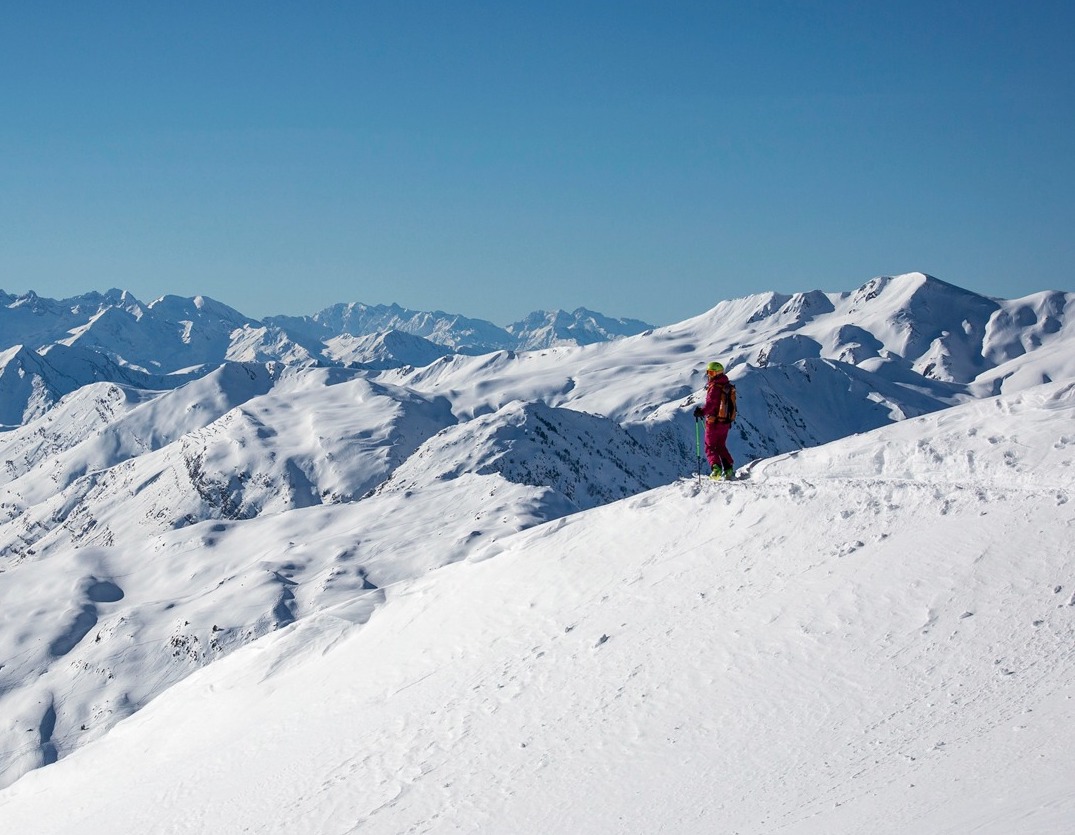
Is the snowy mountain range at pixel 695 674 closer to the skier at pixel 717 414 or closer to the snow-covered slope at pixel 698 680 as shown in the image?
the snow-covered slope at pixel 698 680

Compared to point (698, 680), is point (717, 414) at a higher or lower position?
higher

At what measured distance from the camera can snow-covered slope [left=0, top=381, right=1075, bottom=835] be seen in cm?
1266

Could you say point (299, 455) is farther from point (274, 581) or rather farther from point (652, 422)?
point (274, 581)

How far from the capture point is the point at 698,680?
51.9 ft

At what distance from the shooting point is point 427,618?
76.0ft

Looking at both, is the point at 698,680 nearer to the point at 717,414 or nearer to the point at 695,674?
the point at 695,674

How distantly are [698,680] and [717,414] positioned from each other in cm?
726

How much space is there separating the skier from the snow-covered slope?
2.72ft

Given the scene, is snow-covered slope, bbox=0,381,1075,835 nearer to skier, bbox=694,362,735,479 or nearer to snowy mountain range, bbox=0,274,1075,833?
snowy mountain range, bbox=0,274,1075,833

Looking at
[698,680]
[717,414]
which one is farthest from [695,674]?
[717,414]

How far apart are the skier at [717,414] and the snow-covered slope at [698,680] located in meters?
0.83

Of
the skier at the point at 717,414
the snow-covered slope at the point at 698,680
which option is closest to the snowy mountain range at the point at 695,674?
the snow-covered slope at the point at 698,680

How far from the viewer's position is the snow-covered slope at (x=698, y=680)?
1266 cm

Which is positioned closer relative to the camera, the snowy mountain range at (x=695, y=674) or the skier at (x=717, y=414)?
the snowy mountain range at (x=695, y=674)
